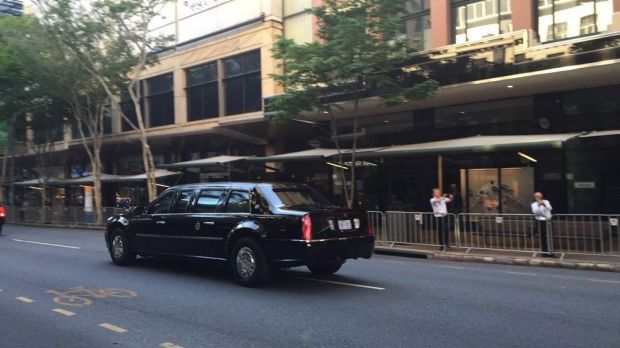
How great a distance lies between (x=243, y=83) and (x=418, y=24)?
9.09 m

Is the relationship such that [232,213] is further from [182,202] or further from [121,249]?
[121,249]

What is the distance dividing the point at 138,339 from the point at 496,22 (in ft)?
51.1

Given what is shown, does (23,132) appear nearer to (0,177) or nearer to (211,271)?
(0,177)

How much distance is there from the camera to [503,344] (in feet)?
17.8

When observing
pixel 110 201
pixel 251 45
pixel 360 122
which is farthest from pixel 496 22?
pixel 110 201

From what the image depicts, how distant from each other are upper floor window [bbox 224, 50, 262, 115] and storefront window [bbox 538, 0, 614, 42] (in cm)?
1220

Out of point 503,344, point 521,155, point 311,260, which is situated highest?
point 521,155

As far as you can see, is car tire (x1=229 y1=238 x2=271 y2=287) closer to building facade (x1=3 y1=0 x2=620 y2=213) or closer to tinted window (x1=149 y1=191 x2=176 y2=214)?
tinted window (x1=149 y1=191 x2=176 y2=214)

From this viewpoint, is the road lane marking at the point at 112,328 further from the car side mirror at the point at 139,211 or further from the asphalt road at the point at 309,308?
the car side mirror at the point at 139,211

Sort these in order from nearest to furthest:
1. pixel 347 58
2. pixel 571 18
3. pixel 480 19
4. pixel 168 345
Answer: pixel 168 345 → pixel 347 58 → pixel 571 18 → pixel 480 19

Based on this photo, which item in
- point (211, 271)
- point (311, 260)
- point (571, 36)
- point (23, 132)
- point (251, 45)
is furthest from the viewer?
point (23, 132)

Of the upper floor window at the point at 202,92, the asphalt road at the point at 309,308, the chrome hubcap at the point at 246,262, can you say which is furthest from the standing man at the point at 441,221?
the upper floor window at the point at 202,92

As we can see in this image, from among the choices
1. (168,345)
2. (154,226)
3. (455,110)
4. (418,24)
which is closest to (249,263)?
(154,226)

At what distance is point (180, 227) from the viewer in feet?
31.5
